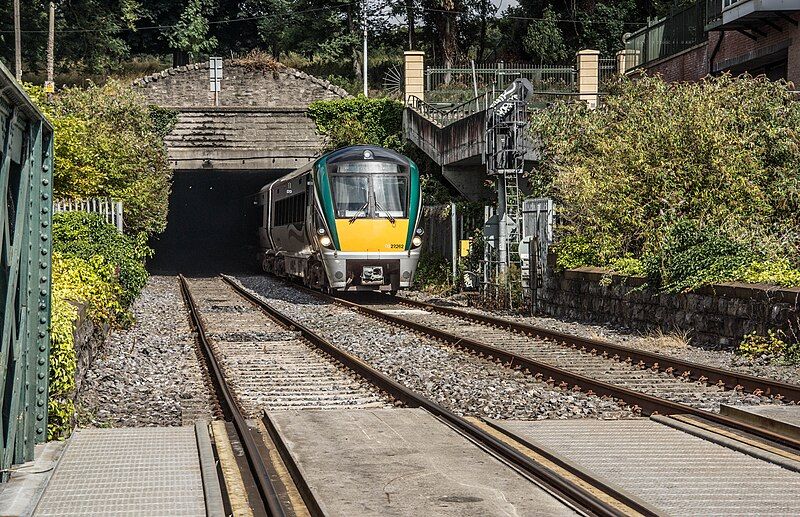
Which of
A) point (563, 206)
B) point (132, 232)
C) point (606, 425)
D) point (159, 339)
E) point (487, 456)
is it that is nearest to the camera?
point (487, 456)

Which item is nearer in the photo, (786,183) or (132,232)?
(786,183)

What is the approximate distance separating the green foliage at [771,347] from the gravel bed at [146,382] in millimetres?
6608

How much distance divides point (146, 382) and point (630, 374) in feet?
16.9

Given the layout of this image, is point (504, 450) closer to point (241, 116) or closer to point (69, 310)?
point (69, 310)

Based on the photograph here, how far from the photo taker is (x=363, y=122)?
41500mm

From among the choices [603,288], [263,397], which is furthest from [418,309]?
[263,397]

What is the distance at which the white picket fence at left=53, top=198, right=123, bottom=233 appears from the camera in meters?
23.5

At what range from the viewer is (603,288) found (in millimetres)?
19328

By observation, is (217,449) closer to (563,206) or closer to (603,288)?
(603,288)

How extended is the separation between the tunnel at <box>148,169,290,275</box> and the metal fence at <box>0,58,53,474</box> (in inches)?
1688

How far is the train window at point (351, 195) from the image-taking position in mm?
25297

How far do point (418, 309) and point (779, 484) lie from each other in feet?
54.6

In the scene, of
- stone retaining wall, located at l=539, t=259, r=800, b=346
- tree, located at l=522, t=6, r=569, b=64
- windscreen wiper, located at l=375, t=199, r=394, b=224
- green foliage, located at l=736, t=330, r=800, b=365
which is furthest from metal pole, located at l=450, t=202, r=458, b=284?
tree, located at l=522, t=6, r=569, b=64

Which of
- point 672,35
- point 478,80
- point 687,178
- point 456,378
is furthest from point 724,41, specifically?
point 456,378
